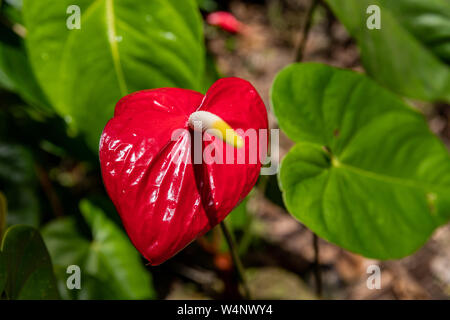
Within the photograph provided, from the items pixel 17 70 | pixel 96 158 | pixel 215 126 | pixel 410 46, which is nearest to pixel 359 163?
pixel 410 46

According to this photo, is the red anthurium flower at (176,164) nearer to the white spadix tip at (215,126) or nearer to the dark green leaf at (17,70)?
the white spadix tip at (215,126)

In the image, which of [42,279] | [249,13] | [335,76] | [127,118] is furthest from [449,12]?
[249,13]

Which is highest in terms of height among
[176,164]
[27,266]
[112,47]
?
[112,47]

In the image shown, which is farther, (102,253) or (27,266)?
(102,253)

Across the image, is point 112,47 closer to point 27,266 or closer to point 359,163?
point 27,266

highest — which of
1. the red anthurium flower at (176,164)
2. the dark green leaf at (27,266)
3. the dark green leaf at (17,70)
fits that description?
the dark green leaf at (17,70)

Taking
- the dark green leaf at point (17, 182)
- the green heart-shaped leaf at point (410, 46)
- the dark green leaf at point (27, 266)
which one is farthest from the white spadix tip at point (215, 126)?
the dark green leaf at point (17, 182)
